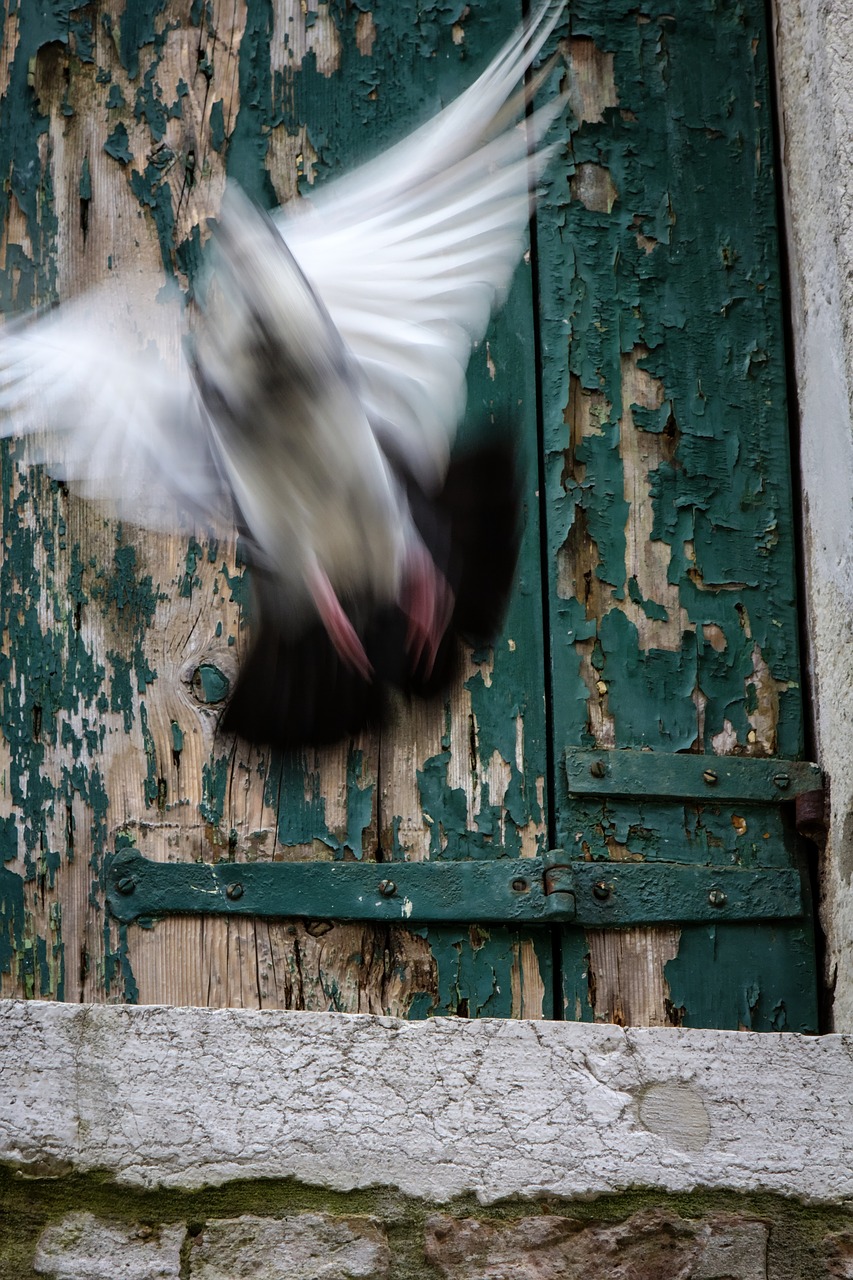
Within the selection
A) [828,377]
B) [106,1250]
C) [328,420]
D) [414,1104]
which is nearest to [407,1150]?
[414,1104]

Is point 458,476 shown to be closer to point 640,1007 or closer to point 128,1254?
point 640,1007

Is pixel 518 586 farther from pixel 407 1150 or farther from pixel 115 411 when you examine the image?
pixel 407 1150

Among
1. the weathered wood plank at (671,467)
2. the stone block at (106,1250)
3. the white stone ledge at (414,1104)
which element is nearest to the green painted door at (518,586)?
the weathered wood plank at (671,467)

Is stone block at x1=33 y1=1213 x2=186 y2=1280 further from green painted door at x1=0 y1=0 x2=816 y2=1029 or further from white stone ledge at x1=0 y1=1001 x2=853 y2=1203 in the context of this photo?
green painted door at x1=0 y1=0 x2=816 y2=1029

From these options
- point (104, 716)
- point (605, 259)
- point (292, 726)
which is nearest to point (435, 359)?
point (605, 259)

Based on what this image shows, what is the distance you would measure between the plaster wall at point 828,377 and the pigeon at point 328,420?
1.23 ft

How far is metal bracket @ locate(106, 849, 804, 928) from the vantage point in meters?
1.48

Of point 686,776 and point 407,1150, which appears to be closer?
point 407,1150

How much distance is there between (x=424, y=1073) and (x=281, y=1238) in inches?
8.3

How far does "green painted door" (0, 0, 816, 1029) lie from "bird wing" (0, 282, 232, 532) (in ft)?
0.11

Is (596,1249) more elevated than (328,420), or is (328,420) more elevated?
(328,420)

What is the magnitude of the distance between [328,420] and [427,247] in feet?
0.93

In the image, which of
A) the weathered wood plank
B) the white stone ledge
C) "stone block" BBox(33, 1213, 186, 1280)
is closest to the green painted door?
the weathered wood plank

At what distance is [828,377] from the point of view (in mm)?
1577
